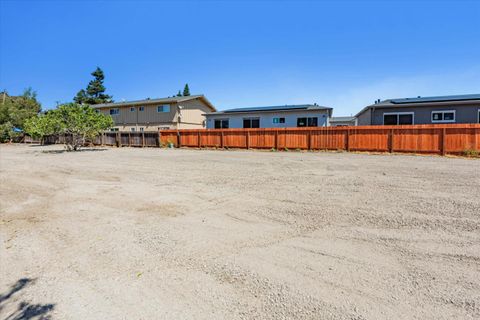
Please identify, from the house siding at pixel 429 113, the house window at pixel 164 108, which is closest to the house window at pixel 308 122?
the house siding at pixel 429 113

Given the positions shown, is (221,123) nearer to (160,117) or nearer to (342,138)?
(160,117)

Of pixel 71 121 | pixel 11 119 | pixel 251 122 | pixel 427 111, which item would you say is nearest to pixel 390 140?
pixel 427 111

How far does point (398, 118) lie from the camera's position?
1947 centimetres

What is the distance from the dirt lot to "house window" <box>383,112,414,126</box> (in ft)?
46.1

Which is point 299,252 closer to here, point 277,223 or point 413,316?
point 277,223

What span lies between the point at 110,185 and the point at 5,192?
2.63m

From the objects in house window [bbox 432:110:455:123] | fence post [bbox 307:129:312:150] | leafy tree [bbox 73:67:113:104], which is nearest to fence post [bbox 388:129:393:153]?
fence post [bbox 307:129:312:150]

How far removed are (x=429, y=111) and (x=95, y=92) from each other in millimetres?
65475

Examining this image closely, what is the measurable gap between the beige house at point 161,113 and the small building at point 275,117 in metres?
4.86

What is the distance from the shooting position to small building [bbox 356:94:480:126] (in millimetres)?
17609

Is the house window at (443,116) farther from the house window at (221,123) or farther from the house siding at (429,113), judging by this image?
the house window at (221,123)

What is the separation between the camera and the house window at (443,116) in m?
18.1

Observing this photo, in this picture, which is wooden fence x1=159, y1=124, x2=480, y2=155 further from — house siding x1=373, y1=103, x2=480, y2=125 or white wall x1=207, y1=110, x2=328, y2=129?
house siding x1=373, y1=103, x2=480, y2=125

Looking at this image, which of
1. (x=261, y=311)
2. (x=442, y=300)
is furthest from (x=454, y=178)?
(x=261, y=311)
